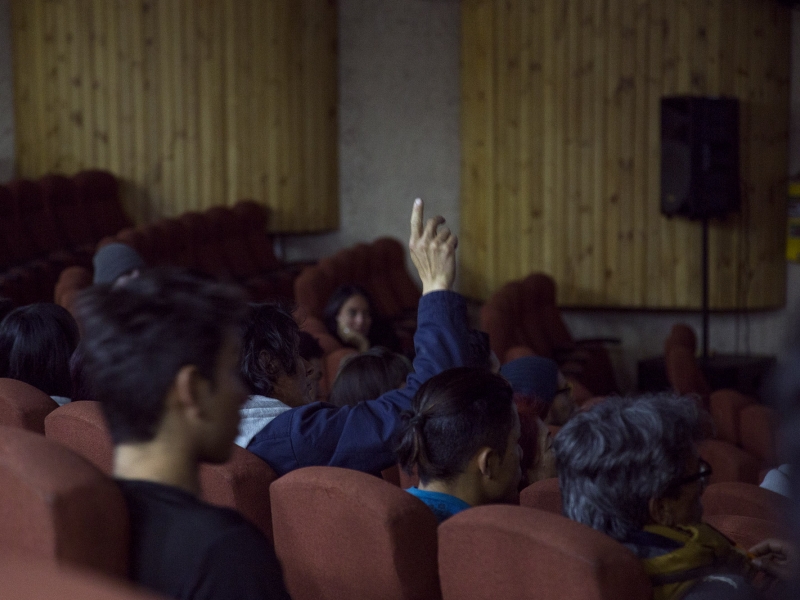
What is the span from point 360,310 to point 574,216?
2465mm

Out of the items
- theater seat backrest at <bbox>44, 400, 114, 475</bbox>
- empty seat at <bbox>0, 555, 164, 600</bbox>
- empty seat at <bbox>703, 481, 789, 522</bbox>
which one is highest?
empty seat at <bbox>0, 555, 164, 600</bbox>

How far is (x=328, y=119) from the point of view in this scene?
24.4 ft

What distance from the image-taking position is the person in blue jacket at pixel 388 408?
151 centimetres

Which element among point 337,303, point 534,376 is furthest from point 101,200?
point 534,376

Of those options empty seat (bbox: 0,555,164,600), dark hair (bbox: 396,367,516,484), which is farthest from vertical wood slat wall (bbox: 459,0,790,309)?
empty seat (bbox: 0,555,164,600)

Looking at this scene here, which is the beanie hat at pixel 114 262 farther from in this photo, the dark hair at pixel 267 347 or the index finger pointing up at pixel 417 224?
the index finger pointing up at pixel 417 224

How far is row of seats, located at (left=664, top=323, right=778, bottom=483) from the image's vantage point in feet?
9.45

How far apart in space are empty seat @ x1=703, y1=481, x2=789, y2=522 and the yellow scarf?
0.73 metres

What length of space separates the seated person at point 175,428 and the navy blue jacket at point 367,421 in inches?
24.0

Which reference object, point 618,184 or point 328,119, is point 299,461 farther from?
point 328,119

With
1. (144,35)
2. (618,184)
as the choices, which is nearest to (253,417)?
(618,184)

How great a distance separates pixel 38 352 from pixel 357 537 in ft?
3.49

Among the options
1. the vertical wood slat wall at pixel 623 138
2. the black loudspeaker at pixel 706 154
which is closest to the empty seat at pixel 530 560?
the black loudspeaker at pixel 706 154

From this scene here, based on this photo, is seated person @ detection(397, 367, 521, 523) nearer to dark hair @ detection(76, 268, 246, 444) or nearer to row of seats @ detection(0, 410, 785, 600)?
row of seats @ detection(0, 410, 785, 600)
